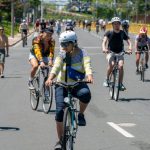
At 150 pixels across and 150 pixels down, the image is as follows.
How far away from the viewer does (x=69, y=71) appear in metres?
8.66

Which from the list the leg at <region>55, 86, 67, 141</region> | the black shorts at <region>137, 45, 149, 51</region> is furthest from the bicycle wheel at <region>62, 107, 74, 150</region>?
the black shorts at <region>137, 45, 149, 51</region>

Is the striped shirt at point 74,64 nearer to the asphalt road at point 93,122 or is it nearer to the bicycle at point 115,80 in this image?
the asphalt road at point 93,122

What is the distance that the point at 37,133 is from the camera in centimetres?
1049

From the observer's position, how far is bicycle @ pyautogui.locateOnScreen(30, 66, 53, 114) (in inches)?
503

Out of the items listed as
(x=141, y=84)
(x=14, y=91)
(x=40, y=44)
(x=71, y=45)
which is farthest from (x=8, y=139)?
(x=141, y=84)

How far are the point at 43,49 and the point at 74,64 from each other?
13.9 feet

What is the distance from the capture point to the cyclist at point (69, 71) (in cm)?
830

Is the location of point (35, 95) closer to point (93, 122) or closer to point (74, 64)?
point (93, 122)

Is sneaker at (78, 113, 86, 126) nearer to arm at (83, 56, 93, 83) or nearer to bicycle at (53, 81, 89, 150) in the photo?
bicycle at (53, 81, 89, 150)

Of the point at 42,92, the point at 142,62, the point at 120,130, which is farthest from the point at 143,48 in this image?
the point at 120,130

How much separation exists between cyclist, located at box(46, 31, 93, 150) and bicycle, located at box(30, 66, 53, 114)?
13.2 feet

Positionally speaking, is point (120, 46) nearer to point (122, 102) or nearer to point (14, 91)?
point (122, 102)

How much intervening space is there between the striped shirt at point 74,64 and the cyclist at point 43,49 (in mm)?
3819

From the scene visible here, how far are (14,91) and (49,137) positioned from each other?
6.71 meters
